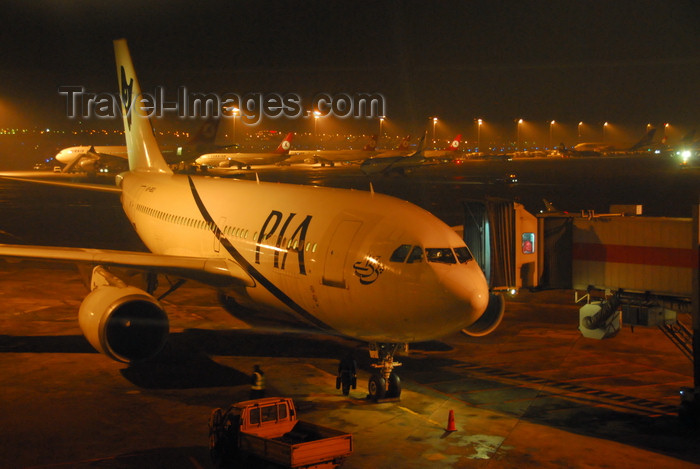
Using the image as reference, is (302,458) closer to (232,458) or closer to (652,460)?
(232,458)

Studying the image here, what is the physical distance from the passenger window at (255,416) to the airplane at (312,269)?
3.07 m

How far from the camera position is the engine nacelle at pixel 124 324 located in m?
16.0

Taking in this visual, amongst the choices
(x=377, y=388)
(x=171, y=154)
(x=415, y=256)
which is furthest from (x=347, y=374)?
(x=171, y=154)

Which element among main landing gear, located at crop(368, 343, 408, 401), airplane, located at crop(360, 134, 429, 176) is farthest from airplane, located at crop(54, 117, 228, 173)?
main landing gear, located at crop(368, 343, 408, 401)

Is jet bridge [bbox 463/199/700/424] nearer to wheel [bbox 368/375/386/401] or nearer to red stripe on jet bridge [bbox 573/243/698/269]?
red stripe on jet bridge [bbox 573/243/698/269]

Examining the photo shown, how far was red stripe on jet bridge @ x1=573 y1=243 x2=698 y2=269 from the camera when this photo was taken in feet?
48.7

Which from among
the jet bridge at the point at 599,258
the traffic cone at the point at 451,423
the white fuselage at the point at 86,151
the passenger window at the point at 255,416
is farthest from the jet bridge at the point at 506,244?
the white fuselage at the point at 86,151

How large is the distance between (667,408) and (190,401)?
8.99 meters

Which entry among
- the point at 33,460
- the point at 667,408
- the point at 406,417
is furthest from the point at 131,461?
the point at 667,408

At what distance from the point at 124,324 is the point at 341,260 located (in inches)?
207

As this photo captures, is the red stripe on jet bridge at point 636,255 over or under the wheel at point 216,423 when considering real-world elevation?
→ over

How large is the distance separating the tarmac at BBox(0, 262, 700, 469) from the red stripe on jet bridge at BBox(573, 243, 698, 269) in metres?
2.56

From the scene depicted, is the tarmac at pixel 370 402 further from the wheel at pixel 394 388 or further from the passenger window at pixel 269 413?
the passenger window at pixel 269 413

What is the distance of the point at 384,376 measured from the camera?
14.6 metres
